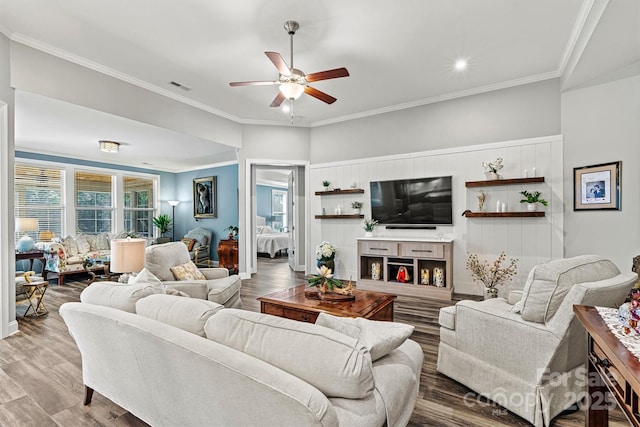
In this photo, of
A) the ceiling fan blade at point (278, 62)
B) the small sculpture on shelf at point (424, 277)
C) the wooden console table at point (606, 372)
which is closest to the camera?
the wooden console table at point (606, 372)

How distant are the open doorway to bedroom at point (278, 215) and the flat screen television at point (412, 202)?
2.07 meters

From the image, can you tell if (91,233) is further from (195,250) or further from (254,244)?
(254,244)

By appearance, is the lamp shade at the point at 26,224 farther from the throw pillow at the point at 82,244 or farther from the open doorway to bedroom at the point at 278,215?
the open doorway to bedroom at the point at 278,215

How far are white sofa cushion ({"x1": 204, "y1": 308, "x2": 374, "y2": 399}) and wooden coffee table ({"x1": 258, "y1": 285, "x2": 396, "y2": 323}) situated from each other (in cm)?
130

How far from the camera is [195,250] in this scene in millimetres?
7262

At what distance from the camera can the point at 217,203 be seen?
8102 mm

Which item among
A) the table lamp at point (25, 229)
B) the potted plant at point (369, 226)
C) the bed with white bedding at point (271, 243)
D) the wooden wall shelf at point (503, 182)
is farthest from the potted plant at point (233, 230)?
the wooden wall shelf at point (503, 182)

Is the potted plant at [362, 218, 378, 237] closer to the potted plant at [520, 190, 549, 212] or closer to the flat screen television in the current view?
the flat screen television

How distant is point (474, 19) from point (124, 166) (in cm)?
826

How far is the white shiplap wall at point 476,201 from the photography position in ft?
13.8

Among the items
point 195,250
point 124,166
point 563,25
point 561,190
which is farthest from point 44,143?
point 561,190

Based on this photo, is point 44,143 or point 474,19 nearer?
point 474,19

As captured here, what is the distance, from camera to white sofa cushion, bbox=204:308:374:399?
3.37 ft

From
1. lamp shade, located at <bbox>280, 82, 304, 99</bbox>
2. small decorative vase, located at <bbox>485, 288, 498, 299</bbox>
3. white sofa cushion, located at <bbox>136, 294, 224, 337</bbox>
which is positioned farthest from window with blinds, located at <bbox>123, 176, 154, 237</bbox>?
small decorative vase, located at <bbox>485, 288, 498, 299</bbox>
